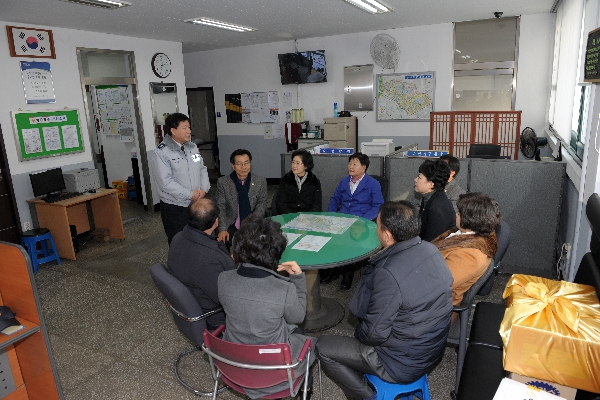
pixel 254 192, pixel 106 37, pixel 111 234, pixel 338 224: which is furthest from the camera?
pixel 106 37

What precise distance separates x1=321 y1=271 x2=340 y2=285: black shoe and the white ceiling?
3.18 m

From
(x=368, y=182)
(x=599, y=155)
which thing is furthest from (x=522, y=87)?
(x=599, y=155)

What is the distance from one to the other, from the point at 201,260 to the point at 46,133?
14.5 feet

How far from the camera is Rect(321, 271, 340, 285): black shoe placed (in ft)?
14.0

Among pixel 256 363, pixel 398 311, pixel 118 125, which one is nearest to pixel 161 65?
pixel 118 125

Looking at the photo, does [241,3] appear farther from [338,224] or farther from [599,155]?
[599,155]

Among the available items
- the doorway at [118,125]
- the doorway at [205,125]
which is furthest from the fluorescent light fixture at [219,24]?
the doorway at [205,125]

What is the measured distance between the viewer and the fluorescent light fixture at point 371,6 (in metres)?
5.14

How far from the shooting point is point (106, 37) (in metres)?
6.42

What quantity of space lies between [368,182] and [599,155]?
196 centimetres

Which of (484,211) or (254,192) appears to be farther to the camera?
(254,192)

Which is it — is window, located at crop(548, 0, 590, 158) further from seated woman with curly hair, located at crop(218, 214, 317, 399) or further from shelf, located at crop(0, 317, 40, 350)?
shelf, located at crop(0, 317, 40, 350)

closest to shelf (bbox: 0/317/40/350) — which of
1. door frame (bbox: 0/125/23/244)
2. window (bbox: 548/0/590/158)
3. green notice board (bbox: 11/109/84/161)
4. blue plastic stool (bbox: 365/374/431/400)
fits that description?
blue plastic stool (bbox: 365/374/431/400)

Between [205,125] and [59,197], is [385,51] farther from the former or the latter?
[59,197]
